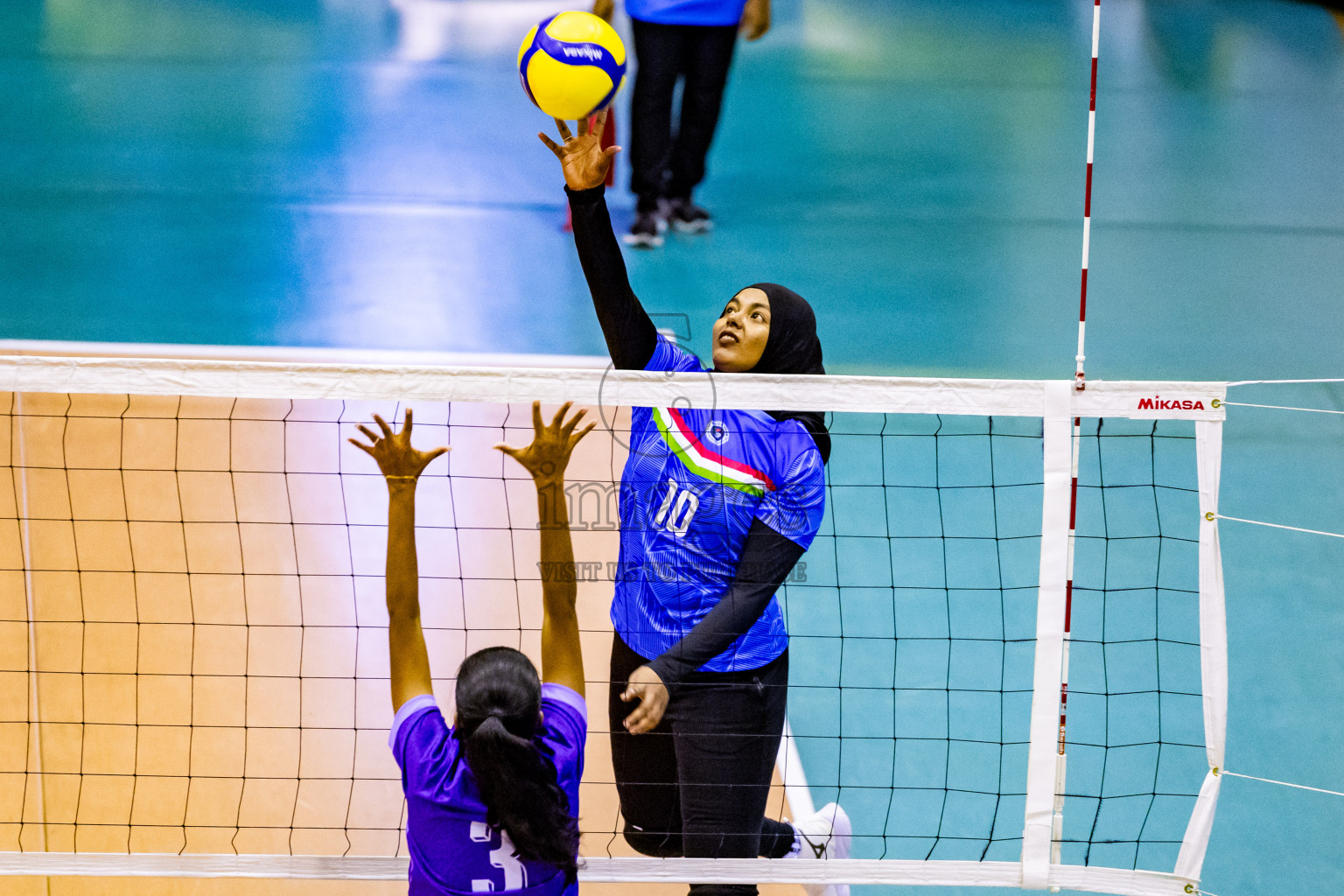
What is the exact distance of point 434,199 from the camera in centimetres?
801

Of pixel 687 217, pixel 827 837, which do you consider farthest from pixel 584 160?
pixel 687 217

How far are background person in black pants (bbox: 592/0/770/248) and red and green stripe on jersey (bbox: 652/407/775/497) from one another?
4411mm

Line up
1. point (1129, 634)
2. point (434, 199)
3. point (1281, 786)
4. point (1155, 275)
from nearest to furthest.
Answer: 1. point (1281, 786)
2. point (1129, 634)
3. point (1155, 275)
4. point (434, 199)

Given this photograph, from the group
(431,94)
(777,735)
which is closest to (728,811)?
(777,735)

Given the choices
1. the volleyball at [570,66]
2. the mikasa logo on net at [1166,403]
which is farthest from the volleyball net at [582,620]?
the volleyball at [570,66]

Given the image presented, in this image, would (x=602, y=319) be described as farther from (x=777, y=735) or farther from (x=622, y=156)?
(x=622, y=156)

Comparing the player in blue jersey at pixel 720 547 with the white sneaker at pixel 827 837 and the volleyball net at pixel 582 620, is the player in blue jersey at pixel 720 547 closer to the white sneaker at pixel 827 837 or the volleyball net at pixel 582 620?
the volleyball net at pixel 582 620

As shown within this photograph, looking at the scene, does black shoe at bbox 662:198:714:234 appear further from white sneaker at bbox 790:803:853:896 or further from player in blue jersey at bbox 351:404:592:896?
player in blue jersey at bbox 351:404:592:896

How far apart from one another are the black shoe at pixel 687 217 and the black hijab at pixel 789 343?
452 centimetres

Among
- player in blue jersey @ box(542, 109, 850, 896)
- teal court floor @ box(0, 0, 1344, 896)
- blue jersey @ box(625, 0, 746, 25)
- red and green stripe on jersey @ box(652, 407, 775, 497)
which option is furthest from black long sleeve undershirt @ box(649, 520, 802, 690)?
blue jersey @ box(625, 0, 746, 25)

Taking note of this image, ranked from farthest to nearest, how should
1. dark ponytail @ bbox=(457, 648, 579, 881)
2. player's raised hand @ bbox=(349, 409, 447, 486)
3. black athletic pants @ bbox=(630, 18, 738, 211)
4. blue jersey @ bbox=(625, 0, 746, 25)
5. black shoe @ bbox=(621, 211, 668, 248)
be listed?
black shoe @ bbox=(621, 211, 668, 248), black athletic pants @ bbox=(630, 18, 738, 211), blue jersey @ bbox=(625, 0, 746, 25), player's raised hand @ bbox=(349, 409, 447, 486), dark ponytail @ bbox=(457, 648, 579, 881)

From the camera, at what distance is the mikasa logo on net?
293 cm

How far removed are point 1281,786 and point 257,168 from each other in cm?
712

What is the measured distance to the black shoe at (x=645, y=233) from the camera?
292 inches
